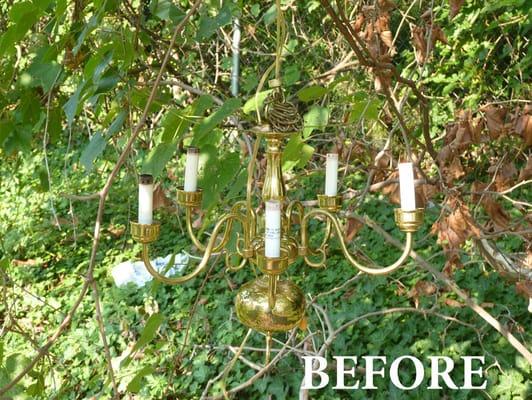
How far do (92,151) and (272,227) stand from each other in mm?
389

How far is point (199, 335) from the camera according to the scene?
103 inches

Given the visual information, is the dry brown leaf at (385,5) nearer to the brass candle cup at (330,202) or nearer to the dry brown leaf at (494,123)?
the dry brown leaf at (494,123)

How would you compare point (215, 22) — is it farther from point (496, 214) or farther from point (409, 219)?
point (496, 214)

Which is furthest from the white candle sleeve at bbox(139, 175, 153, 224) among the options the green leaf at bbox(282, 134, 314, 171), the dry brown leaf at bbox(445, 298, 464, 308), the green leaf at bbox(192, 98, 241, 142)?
the dry brown leaf at bbox(445, 298, 464, 308)

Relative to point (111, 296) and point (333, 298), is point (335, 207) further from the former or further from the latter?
point (111, 296)

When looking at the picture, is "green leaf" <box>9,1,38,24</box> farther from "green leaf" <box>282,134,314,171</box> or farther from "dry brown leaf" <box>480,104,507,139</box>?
"dry brown leaf" <box>480,104,507,139</box>

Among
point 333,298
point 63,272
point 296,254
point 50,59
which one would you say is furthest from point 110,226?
point 296,254

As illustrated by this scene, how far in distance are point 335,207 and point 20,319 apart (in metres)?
2.33

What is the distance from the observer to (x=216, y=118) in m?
0.91

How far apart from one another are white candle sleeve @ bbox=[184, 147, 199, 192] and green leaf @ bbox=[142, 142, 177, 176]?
0.11 ft

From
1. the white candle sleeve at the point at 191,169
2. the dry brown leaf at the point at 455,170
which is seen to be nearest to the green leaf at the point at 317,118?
the white candle sleeve at the point at 191,169

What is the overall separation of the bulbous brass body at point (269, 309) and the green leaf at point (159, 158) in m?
0.23

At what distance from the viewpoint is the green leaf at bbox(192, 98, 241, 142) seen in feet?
2.92

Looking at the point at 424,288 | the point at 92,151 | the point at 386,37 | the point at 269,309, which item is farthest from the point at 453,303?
the point at 92,151
